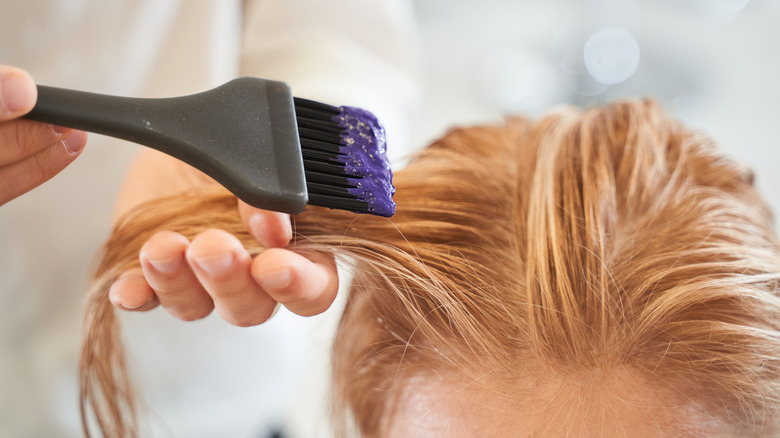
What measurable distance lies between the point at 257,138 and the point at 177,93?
1.41ft

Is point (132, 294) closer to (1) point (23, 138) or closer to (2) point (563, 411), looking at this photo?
(1) point (23, 138)

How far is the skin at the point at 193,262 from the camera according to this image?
356 millimetres

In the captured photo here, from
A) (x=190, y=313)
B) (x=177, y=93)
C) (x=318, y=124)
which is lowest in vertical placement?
(x=190, y=313)

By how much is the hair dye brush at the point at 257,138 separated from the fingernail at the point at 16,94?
2cm

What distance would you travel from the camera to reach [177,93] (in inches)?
29.6

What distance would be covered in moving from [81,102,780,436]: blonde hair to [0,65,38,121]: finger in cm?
15

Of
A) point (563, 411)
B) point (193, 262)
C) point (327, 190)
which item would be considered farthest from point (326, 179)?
point (563, 411)

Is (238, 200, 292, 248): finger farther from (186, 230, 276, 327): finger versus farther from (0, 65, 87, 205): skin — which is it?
(0, 65, 87, 205): skin

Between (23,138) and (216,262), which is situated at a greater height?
(23,138)

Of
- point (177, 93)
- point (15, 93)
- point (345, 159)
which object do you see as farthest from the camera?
point (177, 93)

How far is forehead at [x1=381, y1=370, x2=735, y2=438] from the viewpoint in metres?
0.41

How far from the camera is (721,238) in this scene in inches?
18.0

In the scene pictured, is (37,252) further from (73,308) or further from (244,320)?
(244,320)

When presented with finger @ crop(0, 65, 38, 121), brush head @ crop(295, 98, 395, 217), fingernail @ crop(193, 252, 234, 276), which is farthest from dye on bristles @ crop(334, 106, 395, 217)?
finger @ crop(0, 65, 38, 121)
